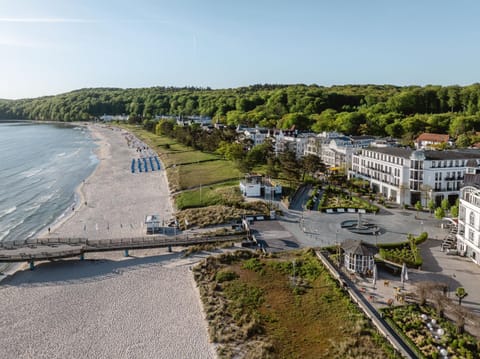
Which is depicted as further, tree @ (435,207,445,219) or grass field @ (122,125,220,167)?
grass field @ (122,125,220,167)

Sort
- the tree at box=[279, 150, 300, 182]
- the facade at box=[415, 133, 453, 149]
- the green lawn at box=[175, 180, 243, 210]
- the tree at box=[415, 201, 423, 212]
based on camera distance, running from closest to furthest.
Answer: the tree at box=[415, 201, 423, 212] < the green lawn at box=[175, 180, 243, 210] < the tree at box=[279, 150, 300, 182] < the facade at box=[415, 133, 453, 149]

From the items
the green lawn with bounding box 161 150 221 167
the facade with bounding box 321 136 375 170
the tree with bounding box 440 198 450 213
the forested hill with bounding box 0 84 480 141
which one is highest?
the forested hill with bounding box 0 84 480 141

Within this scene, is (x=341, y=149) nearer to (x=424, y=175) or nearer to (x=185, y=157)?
(x=424, y=175)

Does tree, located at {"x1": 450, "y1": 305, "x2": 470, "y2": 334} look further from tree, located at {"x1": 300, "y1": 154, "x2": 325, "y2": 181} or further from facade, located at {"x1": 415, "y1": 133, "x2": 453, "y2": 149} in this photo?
facade, located at {"x1": 415, "y1": 133, "x2": 453, "y2": 149}

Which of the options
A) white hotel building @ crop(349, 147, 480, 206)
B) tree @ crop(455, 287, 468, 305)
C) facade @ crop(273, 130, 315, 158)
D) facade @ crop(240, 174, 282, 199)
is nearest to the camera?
tree @ crop(455, 287, 468, 305)

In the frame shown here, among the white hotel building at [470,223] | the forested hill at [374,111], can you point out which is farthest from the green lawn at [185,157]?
the white hotel building at [470,223]

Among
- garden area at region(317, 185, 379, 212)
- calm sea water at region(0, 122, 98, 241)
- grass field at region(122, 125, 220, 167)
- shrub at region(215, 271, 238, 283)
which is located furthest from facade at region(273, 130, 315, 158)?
shrub at region(215, 271, 238, 283)

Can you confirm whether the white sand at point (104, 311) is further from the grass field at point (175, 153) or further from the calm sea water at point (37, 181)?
the grass field at point (175, 153)
